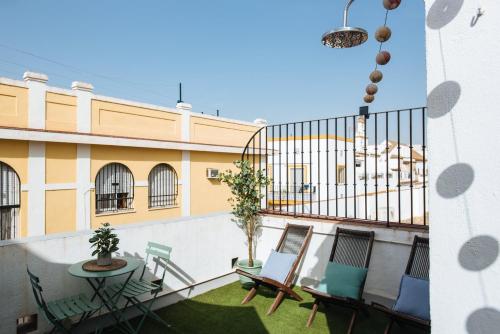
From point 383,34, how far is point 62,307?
3.91 meters

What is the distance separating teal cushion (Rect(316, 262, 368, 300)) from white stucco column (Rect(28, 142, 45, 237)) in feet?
24.6

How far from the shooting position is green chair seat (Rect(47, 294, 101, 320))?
120 inches

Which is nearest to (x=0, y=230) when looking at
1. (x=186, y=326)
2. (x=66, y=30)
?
(x=186, y=326)

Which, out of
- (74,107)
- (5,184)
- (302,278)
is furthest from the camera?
(74,107)

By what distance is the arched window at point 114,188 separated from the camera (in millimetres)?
9453

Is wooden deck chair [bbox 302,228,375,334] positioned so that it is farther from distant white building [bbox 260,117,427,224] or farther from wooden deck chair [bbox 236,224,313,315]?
distant white building [bbox 260,117,427,224]

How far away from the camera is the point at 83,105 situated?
9.10 metres

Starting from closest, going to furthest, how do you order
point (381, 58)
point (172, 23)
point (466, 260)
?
1. point (466, 260)
2. point (381, 58)
3. point (172, 23)

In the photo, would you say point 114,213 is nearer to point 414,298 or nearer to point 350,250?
point 350,250

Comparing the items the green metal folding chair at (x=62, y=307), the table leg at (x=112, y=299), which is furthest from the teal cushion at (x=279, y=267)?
the green metal folding chair at (x=62, y=307)

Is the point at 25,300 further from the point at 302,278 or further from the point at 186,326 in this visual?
the point at 302,278

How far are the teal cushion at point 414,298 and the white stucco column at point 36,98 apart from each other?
8.82 metres

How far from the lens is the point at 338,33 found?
9.79 ft

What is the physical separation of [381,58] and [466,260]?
6.18ft
